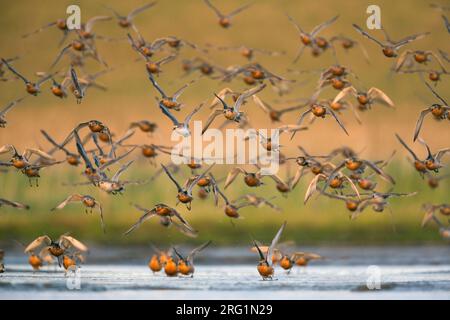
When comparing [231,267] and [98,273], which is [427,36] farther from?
[98,273]

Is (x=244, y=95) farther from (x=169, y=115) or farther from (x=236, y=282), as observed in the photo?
(x=236, y=282)

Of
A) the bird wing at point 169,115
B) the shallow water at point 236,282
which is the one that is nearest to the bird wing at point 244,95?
the bird wing at point 169,115

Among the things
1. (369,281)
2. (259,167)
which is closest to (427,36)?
(259,167)

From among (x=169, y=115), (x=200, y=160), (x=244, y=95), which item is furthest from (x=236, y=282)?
(x=200, y=160)

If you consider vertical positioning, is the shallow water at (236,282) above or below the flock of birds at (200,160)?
below

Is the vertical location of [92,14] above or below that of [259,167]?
above

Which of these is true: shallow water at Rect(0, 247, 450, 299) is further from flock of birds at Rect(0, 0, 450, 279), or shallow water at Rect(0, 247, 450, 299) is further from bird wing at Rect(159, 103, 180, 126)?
bird wing at Rect(159, 103, 180, 126)

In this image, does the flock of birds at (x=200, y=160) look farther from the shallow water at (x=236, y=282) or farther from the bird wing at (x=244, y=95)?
the shallow water at (x=236, y=282)

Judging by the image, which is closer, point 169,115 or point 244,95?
point 169,115
